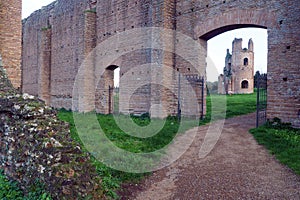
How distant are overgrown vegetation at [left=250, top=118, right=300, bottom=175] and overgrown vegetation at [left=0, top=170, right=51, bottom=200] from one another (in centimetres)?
416

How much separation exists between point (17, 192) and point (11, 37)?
7389 millimetres

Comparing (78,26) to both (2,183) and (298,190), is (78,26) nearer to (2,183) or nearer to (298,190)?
(2,183)

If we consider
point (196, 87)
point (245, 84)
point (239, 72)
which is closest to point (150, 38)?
point (196, 87)

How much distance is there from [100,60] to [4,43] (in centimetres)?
589

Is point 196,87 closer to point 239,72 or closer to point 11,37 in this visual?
point 11,37

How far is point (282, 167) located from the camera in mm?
4723

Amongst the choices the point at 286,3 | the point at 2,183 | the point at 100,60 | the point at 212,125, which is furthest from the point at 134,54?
the point at 2,183

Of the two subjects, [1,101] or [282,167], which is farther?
[282,167]

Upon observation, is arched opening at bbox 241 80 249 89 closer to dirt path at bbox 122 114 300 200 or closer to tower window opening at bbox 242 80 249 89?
tower window opening at bbox 242 80 249 89

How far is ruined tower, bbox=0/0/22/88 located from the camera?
343 inches

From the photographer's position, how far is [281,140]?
614cm

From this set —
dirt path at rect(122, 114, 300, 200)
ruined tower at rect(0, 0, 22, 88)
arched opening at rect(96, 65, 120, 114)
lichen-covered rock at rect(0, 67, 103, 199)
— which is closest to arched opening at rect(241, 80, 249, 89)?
arched opening at rect(96, 65, 120, 114)

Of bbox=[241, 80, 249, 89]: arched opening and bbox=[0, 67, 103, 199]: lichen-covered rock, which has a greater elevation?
bbox=[241, 80, 249, 89]: arched opening

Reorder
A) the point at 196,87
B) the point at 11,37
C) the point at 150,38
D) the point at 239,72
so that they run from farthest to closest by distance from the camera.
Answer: the point at 239,72, the point at 150,38, the point at 196,87, the point at 11,37
